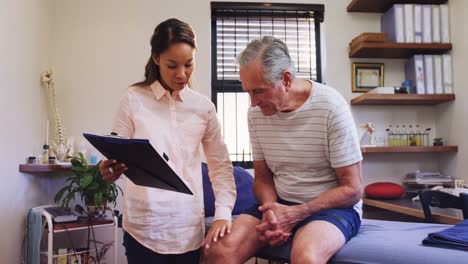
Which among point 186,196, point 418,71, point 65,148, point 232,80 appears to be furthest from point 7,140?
point 418,71

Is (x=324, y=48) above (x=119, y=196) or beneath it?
above

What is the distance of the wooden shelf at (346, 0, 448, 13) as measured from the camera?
305cm

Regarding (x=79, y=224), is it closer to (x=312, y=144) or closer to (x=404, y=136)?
(x=312, y=144)

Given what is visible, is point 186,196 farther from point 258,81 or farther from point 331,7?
point 331,7

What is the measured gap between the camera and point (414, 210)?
2188 millimetres

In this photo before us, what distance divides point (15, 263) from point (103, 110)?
45.2 inches

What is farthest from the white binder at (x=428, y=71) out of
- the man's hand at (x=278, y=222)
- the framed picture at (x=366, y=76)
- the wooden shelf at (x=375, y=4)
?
the man's hand at (x=278, y=222)

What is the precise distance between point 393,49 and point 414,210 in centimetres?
130

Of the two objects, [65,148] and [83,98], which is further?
[83,98]

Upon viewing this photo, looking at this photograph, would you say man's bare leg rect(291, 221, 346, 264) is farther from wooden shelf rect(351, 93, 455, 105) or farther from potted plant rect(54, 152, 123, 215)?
wooden shelf rect(351, 93, 455, 105)

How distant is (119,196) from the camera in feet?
9.68

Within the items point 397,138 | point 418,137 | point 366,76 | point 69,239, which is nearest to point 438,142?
point 418,137

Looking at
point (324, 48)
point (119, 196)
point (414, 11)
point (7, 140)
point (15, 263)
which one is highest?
point (414, 11)

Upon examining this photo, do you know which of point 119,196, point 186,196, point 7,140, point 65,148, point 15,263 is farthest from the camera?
point 119,196
